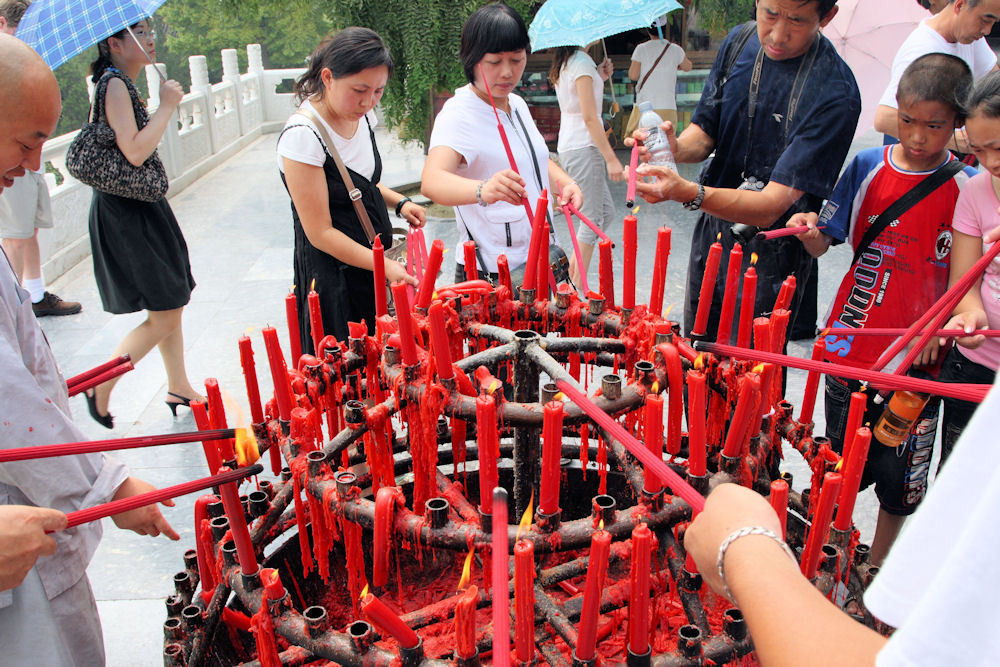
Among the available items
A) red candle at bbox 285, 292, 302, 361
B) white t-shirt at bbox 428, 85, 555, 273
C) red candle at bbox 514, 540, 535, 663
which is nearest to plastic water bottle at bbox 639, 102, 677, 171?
white t-shirt at bbox 428, 85, 555, 273

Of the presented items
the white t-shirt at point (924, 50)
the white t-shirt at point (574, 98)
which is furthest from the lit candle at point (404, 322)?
the white t-shirt at point (574, 98)

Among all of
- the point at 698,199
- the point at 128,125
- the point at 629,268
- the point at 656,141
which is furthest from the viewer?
the point at 128,125

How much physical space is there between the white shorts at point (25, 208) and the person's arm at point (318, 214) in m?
2.80

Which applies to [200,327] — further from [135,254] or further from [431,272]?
[431,272]

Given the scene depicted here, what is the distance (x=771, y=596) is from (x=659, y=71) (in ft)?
18.1

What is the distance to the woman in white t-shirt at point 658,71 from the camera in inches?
221

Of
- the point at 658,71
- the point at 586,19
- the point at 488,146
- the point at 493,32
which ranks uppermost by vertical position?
the point at 586,19

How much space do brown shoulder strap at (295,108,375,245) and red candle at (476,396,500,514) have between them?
1.47 metres

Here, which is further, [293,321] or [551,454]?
[293,321]

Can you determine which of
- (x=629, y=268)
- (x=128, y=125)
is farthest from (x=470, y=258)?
(x=128, y=125)

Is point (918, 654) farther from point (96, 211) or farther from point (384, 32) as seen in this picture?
point (384, 32)

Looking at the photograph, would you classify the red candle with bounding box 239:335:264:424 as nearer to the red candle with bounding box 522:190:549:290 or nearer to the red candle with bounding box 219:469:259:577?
the red candle with bounding box 219:469:259:577

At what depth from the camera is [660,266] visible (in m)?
1.70

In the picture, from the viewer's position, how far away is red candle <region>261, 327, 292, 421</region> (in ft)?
4.77
